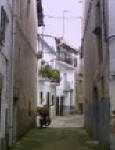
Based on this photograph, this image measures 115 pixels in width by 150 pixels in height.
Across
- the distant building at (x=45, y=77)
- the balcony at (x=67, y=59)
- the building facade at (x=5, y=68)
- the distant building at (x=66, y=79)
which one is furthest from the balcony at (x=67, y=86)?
the building facade at (x=5, y=68)

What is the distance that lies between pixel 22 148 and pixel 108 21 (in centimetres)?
719

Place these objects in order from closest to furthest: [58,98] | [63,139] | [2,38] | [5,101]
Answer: [2,38]
[5,101]
[63,139]
[58,98]

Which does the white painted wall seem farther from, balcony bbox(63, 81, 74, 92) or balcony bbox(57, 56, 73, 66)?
balcony bbox(63, 81, 74, 92)

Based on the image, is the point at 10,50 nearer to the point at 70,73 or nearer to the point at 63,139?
the point at 63,139

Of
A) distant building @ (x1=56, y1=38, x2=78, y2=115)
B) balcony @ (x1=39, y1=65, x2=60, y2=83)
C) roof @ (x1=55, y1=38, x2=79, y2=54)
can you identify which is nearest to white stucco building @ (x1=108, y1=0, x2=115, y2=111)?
balcony @ (x1=39, y1=65, x2=60, y2=83)

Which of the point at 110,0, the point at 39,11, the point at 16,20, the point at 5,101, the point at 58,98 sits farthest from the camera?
the point at 58,98

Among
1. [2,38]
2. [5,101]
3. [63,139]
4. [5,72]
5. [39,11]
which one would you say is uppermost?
[39,11]

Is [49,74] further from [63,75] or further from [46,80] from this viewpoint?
[63,75]

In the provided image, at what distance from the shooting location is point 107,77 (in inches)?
529

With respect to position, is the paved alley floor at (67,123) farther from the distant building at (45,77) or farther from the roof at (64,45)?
the roof at (64,45)

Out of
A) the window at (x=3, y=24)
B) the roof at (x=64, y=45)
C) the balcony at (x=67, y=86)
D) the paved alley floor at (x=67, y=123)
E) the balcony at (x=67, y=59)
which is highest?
the roof at (x=64, y=45)

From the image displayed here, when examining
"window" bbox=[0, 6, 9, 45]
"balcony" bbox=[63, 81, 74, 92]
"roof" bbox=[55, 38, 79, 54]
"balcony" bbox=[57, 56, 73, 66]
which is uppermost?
"roof" bbox=[55, 38, 79, 54]

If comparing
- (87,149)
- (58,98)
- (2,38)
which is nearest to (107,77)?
(2,38)

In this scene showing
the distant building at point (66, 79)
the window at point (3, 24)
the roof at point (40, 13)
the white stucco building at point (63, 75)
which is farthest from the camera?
the distant building at point (66, 79)
